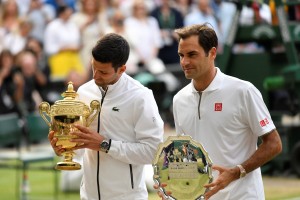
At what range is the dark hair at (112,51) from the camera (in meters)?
6.10

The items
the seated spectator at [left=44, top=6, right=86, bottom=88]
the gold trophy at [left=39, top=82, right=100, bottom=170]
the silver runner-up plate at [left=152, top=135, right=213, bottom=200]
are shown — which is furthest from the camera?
the seated spectator at [left=44, top=6, right=86, bottom=88]

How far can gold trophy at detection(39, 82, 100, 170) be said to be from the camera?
609cm

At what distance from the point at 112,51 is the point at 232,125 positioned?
822 millimetres

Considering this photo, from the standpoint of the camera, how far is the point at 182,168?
217 inches

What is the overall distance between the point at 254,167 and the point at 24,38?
1436cm

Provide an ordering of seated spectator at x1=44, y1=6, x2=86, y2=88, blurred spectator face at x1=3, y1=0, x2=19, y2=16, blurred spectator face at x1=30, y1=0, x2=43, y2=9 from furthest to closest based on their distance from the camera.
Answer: blurred spectator face at x1=30, y1=0, x2=43, y2=9 → blurred spectator face at x1=3, y1=0, x2=19, y2=16 → seated spectator at x1=44, y1=6, x2=86, y2=88

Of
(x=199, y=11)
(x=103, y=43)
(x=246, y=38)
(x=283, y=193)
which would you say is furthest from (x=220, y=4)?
(x=103, y=43)

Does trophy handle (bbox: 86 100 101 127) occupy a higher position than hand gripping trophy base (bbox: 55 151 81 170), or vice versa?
trophy handle (bbox: 86 100 101 127)

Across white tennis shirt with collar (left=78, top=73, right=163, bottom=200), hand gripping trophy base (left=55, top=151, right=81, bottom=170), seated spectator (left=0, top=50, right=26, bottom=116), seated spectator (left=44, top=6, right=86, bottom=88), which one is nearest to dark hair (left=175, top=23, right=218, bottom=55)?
white tennis shirt with collar (left=78, top=73, right=163, bottom=200)

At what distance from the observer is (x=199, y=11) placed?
67.8 feet

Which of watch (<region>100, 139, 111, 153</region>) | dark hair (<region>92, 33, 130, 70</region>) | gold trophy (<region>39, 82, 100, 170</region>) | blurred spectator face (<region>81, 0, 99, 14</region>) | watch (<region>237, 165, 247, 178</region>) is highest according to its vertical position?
blurred spectator face (<region>81, 0, 99, 14</region>)

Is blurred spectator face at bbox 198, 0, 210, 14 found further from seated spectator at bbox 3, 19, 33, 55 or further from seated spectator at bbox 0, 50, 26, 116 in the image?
seated spectator at bbox 0, 50, 26, 116

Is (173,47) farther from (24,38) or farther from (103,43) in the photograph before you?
(103,43)

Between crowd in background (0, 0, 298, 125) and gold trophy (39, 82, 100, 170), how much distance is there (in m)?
12.5
